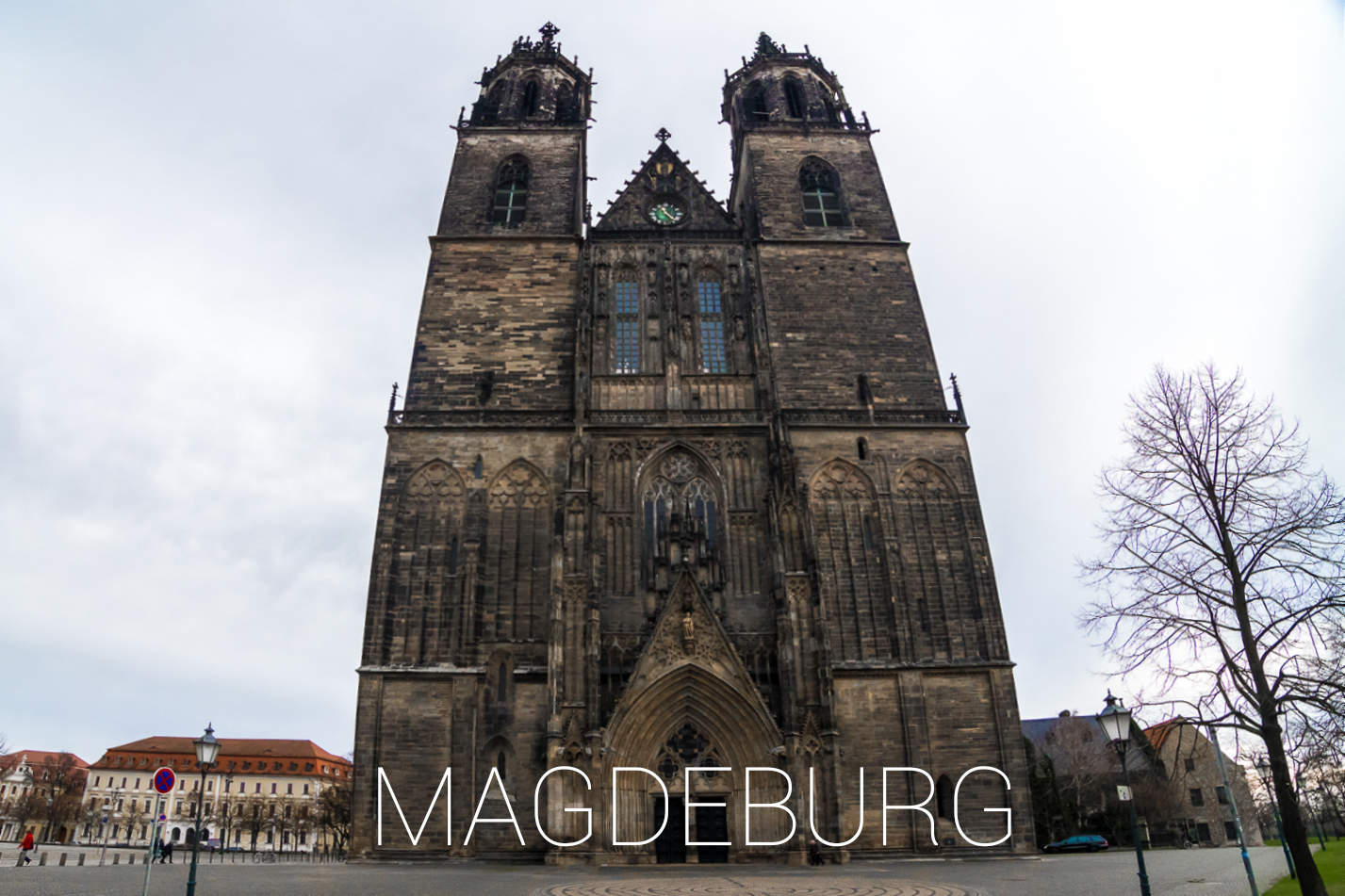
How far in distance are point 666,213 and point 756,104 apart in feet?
24.4

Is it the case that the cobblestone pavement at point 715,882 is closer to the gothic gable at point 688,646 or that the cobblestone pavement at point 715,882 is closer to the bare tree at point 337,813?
the gothic gable at point 688,646

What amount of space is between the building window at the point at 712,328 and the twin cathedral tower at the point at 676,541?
3.6 inches

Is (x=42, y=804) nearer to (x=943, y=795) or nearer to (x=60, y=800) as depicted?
(x=60, y=800)

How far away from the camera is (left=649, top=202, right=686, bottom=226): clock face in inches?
1101

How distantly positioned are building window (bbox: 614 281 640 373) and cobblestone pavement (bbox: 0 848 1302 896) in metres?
13.3

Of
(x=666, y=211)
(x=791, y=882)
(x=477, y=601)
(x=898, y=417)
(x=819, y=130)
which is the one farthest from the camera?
(x=819, y=130)

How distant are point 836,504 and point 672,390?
18.1 feet

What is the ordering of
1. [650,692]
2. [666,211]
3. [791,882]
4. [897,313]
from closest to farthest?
[791,882], [650,692], [897,313], [666,211]

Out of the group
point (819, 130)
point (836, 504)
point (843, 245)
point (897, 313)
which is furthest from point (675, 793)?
point (819, 130)

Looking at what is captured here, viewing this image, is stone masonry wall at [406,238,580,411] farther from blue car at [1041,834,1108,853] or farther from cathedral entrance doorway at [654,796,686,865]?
blue car at [1041,834,1108,853]

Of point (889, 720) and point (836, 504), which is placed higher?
point (836, 504)

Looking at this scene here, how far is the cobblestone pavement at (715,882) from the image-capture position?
36.7 feet

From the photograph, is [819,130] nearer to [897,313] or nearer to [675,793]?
[897,313]

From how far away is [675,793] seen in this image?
1934cm
